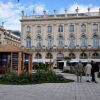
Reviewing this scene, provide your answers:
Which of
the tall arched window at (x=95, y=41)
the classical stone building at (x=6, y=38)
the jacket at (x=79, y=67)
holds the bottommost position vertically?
the jacket at (x=79, y=67)

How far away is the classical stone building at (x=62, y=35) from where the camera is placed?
41.5 m

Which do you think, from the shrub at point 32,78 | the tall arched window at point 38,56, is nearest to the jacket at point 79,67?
the shrub at point 32,78

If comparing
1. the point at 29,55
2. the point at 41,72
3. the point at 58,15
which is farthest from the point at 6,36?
the point at 41,72

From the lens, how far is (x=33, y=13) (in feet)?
145

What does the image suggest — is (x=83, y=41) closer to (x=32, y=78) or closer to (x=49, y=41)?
(x=49, y=41)

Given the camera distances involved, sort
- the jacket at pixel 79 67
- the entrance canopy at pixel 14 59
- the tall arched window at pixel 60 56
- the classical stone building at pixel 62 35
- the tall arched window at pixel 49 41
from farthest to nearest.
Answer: the tall arched window at pixel 49 41, the tall arched window at pixel 60 56, the classical stone building at pixel 62 35, the entrance canopy at pixel 14 59, the jacket at pixel 79 67

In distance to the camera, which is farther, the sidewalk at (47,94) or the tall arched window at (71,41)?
the tall arched window at (71,41)

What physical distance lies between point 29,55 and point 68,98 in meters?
14.0

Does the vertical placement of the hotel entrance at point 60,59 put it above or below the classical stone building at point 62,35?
below

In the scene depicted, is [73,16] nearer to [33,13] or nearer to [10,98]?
[33,13]

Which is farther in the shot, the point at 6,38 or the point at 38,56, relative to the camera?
the point at 6,38

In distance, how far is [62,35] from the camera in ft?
140

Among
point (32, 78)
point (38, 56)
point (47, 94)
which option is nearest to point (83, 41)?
point (38, 56)

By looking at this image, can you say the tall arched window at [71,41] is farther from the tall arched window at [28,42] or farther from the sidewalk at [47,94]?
the sidewalk at [47,94]
